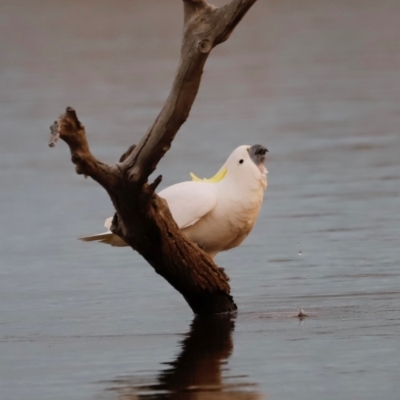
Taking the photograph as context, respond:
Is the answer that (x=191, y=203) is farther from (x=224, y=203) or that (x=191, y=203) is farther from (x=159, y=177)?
(x=159, y=177)

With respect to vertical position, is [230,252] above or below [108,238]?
above

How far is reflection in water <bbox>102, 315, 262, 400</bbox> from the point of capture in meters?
8.27

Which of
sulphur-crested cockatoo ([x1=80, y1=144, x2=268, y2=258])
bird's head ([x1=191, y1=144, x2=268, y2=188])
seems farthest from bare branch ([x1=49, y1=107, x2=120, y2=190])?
bird's head ([x1=191, y1=144, x2=268, y2=188])

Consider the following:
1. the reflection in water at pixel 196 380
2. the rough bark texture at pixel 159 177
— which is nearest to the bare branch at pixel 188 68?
the rough bark texture at pixel 159 177

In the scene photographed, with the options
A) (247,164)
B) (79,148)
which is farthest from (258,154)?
(79,148)

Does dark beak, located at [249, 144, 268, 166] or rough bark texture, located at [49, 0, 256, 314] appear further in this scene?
dark beak, located at [249, 144, 268, 166]

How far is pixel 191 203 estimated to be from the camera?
34.0 feet

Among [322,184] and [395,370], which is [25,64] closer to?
[322,184]

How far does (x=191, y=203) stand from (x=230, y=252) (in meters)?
2.84

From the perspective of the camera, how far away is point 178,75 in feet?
28.7

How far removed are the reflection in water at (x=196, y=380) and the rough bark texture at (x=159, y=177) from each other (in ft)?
1.76

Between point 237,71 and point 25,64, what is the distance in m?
5.95

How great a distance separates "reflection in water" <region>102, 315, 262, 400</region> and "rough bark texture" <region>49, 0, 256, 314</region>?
0.54 meters

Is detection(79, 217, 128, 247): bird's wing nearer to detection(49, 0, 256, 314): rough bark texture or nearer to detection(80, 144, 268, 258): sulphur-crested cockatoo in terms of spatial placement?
detection(80, 144, 268, 258): sulphur-crested cockatoo
